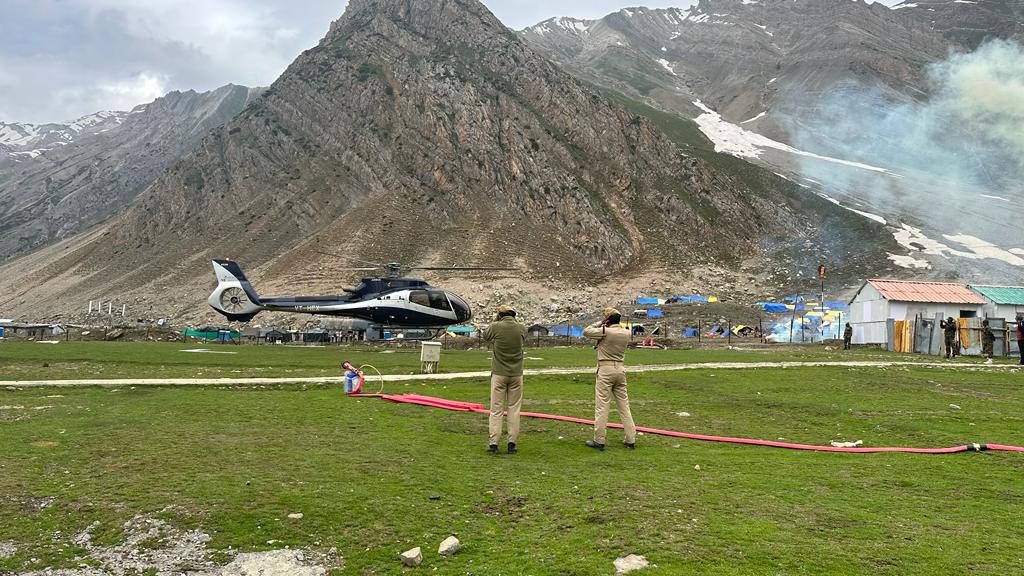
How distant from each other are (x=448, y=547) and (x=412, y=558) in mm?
329

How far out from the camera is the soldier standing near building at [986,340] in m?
28.7

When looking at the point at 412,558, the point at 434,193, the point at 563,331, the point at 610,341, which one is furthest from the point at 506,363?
the point at 434,193

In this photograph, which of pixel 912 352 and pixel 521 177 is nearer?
pixel 912 352

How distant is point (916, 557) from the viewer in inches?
200

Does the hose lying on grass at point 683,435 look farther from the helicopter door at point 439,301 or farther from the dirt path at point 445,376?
the helicopter door at point 439,301

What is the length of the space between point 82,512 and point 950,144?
5876 inches

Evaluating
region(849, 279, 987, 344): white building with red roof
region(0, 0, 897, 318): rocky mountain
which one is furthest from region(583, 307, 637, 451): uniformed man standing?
region(0, 0, 897, 318): rocky mountain

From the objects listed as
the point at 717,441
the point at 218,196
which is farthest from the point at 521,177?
the point at 717,441

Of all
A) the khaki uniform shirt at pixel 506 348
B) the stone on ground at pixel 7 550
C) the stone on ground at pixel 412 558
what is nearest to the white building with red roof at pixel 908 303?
the khaki uniform shirt at pixel 506 348

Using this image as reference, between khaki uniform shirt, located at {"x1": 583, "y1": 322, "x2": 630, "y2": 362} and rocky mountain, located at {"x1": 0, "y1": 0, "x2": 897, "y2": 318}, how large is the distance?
186 feet

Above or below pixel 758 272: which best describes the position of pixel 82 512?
below

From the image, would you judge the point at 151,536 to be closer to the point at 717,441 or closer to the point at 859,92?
the point at 717,441

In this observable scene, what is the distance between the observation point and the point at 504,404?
9.77 metres

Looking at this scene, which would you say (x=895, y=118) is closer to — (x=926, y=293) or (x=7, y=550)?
(x=926, y=293)
